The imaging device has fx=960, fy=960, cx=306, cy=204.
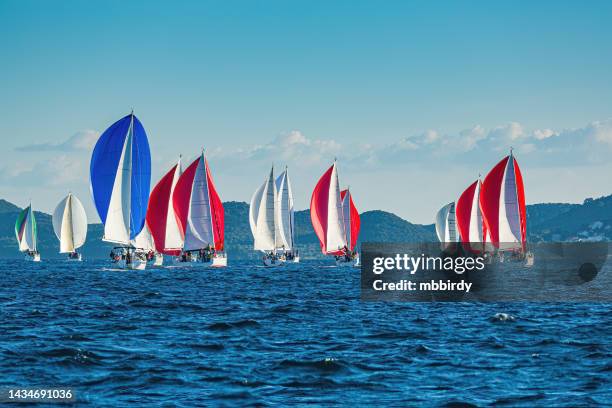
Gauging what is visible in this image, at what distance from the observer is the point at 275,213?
102m

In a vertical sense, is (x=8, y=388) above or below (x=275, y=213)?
below

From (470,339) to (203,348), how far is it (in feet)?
26.8

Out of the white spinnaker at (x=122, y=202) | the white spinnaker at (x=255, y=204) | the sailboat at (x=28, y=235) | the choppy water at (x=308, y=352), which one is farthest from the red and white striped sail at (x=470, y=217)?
the sailboat at (x=28, y=235)

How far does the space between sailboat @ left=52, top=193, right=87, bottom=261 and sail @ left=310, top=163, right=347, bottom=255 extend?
173ft

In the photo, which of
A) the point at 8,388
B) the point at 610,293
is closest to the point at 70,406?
the point at 8,388

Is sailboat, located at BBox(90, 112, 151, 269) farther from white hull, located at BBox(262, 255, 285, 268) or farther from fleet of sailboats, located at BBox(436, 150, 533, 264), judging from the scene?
white hull, located at BBox(262, 255, 285, 268)

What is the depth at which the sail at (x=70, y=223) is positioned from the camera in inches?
5536

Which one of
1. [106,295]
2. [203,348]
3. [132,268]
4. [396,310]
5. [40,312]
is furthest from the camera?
[132,268]

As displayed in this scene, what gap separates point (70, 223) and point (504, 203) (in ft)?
262

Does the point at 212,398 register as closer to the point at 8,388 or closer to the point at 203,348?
the point at 8,388

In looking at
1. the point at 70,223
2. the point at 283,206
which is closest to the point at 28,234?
the point at 70,223

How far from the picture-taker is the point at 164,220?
8981 cm

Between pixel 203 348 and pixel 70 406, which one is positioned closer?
pixel 70 406

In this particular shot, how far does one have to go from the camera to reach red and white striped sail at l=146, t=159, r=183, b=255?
8975 cm
